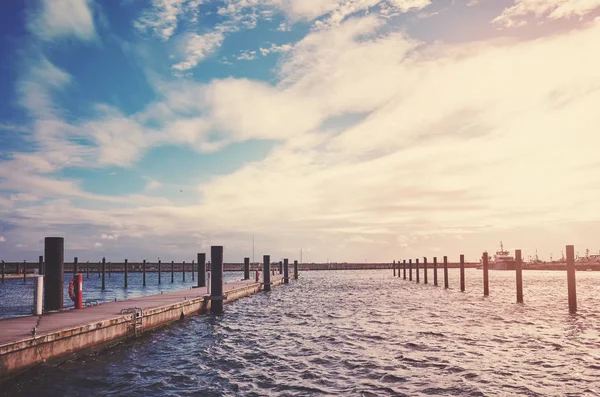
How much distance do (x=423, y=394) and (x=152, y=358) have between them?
28.4ft

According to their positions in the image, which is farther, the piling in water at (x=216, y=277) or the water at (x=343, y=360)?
A: the piling in water at (x=216, y=277)

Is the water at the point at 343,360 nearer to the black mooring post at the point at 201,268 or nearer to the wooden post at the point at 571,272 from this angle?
the wooden post at the point at 571,272

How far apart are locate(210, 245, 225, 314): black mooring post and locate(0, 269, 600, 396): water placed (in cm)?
129

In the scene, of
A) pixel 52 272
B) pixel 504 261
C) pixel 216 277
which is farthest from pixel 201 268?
pixel 504 261

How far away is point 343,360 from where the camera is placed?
48.9 ft

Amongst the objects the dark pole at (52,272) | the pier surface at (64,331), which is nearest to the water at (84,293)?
the dark pole at (52,272)

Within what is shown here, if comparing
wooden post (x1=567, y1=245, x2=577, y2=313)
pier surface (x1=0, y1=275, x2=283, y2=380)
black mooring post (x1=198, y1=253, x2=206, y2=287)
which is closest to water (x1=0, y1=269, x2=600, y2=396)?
pier surface (x1=0, y1=275, x2=283, y2=380)

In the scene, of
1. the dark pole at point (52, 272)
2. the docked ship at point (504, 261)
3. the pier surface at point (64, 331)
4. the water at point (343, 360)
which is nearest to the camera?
the pier surface at point (64, 331)

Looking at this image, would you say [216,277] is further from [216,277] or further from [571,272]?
[571,272]

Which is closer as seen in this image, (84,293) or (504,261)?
(84,293)

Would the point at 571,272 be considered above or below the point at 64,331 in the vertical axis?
above

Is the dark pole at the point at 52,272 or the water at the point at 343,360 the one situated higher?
the dark pole at the point at 52,272

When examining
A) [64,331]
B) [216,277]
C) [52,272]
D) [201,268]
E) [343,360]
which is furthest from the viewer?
[201,268]

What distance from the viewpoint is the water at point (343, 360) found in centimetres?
1188
